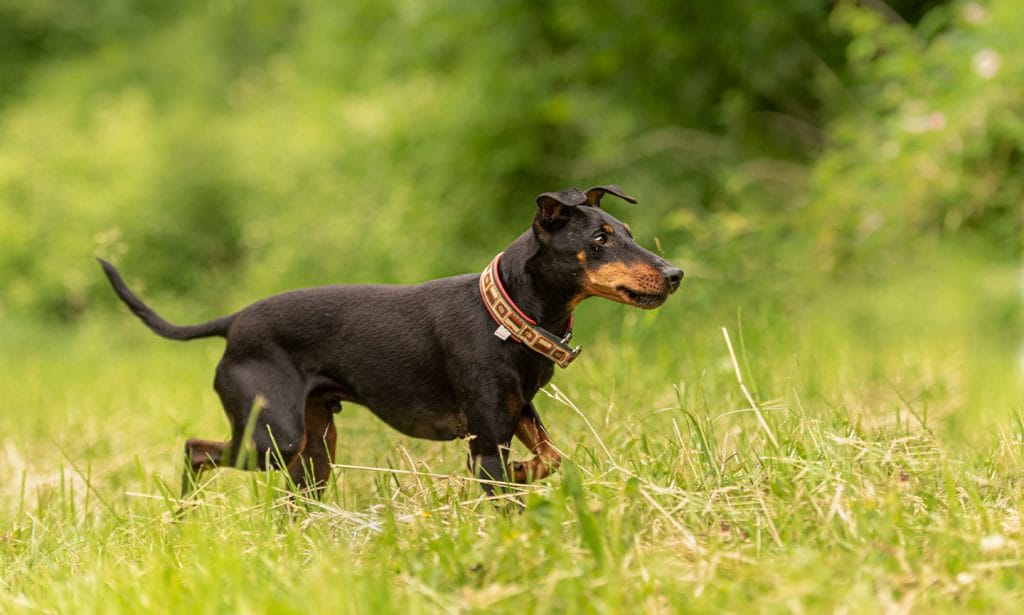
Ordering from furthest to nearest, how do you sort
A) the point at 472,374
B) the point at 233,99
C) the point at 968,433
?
the point at 233,99 < the point at 968,433 < the point at 472,374

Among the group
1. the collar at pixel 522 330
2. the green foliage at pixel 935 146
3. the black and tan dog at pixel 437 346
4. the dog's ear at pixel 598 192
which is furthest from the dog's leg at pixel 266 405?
the green foliage at pixel 935 146

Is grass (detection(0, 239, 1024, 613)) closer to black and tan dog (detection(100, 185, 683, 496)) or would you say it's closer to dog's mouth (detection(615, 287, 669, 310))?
black and tan dog (detection(100, 185, 683, 496))

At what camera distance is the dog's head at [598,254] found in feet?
10.6

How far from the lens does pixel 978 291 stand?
6828 mm

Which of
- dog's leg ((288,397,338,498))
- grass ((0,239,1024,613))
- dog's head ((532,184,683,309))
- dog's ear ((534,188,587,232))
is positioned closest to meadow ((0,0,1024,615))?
grass ((0,239,1024,613))

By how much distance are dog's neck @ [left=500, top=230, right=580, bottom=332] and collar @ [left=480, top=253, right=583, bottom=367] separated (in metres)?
0.04

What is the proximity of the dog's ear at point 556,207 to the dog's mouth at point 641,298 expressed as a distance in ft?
0.93

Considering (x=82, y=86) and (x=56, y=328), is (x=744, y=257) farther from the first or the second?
(x=82, y=86)

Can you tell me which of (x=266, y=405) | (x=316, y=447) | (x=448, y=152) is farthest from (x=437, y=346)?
(x=448, y=152)

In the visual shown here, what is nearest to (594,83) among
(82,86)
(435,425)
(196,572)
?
(435,425)

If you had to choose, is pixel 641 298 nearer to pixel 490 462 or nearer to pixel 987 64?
pixel 490 462

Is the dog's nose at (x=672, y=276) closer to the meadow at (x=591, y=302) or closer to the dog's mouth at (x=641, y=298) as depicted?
the dog's mouth at (x=641, y=298)

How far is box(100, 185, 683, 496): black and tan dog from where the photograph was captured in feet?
10.9

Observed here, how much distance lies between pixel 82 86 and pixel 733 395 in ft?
50.2
